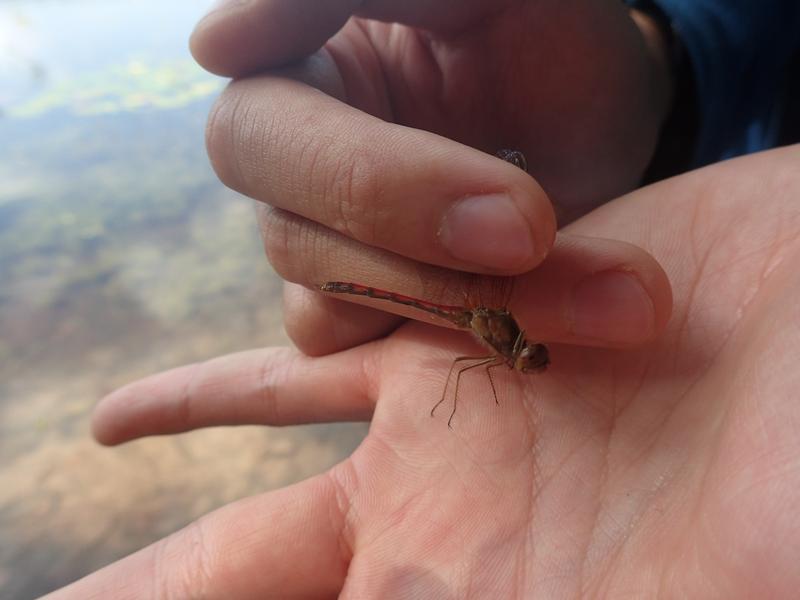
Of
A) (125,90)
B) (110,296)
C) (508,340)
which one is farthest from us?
(125,90)

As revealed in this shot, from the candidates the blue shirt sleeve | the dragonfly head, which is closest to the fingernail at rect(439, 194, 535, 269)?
the dragonfly head

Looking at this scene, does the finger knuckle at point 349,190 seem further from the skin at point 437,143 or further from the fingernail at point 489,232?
the fingernail at point 489,232

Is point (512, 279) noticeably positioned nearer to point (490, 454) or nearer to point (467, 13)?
point (490, 454)

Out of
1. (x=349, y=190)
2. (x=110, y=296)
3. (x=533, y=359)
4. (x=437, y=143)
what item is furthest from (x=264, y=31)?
(x=110, y=296)

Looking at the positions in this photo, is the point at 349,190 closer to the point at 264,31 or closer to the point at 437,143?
the point at 437,143

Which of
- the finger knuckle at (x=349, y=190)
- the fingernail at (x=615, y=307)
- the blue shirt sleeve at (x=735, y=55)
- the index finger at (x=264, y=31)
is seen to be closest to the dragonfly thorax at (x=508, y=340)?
the fingernail at (x=615, y=307)

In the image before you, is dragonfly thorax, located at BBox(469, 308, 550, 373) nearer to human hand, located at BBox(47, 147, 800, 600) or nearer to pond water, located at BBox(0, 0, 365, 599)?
human hand, located at BBox(47, 147, 800, 600)
